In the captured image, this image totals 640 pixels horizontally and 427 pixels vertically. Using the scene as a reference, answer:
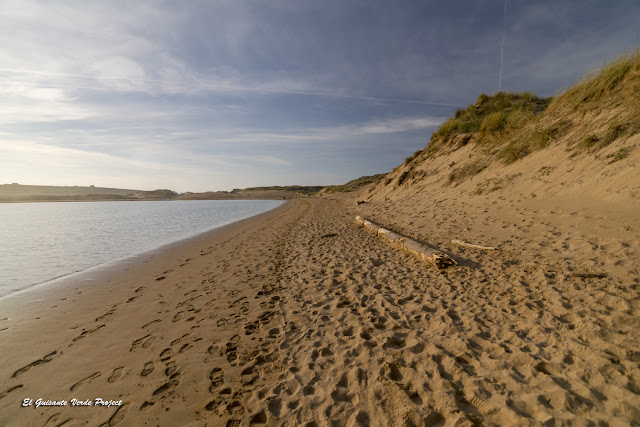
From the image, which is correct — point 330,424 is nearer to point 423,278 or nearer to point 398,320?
point 398,320

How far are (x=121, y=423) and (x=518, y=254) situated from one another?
283 inches

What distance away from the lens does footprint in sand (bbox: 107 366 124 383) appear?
3.11 m

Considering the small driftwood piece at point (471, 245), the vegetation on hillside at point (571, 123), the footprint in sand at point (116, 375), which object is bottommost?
the footprint in sand at point (116, 375)

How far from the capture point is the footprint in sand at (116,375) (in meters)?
3.11

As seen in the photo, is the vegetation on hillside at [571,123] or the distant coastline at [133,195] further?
the distant coastline at [133,195]

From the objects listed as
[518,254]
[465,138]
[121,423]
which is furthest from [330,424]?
[465,138]

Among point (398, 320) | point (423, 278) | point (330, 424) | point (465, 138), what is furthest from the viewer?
point (465, 138)

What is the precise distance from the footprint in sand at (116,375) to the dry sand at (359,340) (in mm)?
12

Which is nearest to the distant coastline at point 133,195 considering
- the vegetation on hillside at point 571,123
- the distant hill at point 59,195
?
the distant hill at point 59,195

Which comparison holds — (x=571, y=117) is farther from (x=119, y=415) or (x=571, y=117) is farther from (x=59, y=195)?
(x=59, y=195)

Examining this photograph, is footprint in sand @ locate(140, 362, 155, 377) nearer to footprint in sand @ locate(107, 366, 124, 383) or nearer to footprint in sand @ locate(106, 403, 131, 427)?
footprint in sand @ locate(107, 366, 124, 383)

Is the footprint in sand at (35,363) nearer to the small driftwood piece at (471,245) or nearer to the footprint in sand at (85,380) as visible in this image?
the footprint in sand at (85,380)

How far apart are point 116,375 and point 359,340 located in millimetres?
3004

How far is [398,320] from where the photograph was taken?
4.06m
